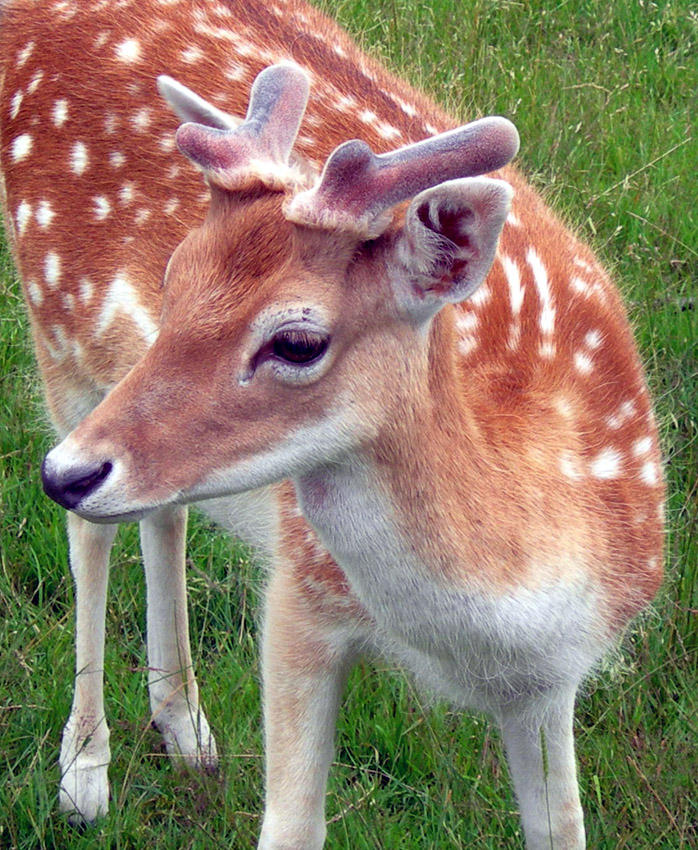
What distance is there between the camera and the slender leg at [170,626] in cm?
379

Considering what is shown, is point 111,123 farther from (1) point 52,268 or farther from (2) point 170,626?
(2) point 170,626

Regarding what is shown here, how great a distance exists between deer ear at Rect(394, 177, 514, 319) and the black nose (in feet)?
1.90

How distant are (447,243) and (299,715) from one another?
108 centimetres

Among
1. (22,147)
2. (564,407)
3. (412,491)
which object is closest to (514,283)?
(564,407)

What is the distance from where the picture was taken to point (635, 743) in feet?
11.1

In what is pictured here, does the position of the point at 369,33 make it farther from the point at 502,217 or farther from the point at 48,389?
the point at 502,217

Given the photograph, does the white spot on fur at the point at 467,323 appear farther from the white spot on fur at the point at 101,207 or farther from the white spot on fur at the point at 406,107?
the white spot on fur at the point at 101,207

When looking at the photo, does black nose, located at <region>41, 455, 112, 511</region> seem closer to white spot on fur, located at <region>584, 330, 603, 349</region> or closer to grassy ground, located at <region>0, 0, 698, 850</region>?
grassy ground, located at <region>0, 0, 698, 850</region>

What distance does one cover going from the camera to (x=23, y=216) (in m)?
3.80

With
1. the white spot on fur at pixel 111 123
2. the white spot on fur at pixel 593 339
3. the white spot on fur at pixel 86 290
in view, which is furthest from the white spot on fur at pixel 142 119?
the white spot on fur at pixel 593 339

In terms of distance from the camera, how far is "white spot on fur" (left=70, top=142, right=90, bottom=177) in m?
3.63

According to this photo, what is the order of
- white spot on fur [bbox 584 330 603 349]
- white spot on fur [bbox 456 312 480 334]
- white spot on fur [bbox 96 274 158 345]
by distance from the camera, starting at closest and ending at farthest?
white spot on fur [bbox 456 312 480 334]
white spot on fur [bbox 584 330 603 349]
white spot on fur [bbox 96 274 158 345]

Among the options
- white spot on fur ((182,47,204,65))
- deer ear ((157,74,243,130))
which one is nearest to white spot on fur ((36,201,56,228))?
white spot on fur ((182,47,204,65))

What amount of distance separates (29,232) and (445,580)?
170cm
